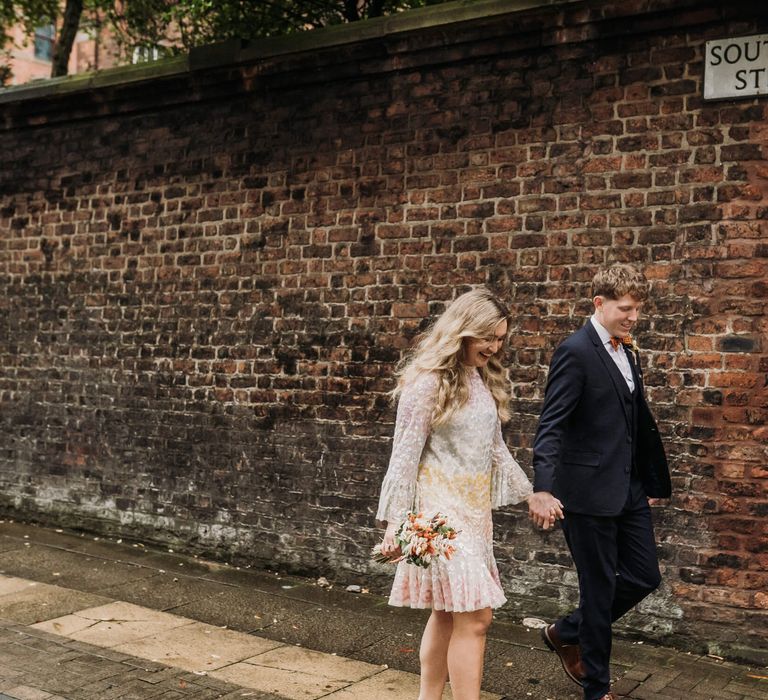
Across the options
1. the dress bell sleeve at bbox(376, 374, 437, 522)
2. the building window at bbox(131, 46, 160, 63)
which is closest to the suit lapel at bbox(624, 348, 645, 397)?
the dress bell sleeve at bbox(376, 374, 437, 522)

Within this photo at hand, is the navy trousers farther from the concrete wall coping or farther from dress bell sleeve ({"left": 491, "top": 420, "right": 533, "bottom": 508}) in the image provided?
the concrete wall coping

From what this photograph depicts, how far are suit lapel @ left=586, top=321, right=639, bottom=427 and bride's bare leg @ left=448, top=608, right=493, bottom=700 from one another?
1.24 meters

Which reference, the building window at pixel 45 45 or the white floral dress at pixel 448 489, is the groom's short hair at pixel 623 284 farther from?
the building window at pixel 45 45

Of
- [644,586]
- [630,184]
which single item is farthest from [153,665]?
[630,184]

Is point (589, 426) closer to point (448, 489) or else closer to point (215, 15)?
point (448, 489)

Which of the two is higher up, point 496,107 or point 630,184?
point 496,107

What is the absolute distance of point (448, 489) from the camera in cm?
429

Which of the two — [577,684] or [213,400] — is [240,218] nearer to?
[213,400]

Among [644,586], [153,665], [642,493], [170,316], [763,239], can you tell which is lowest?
[153,665]

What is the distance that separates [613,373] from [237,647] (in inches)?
106

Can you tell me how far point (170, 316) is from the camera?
8492mm

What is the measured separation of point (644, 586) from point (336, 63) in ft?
14.3

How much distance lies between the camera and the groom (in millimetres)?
4797

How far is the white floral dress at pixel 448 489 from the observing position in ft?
13.8
